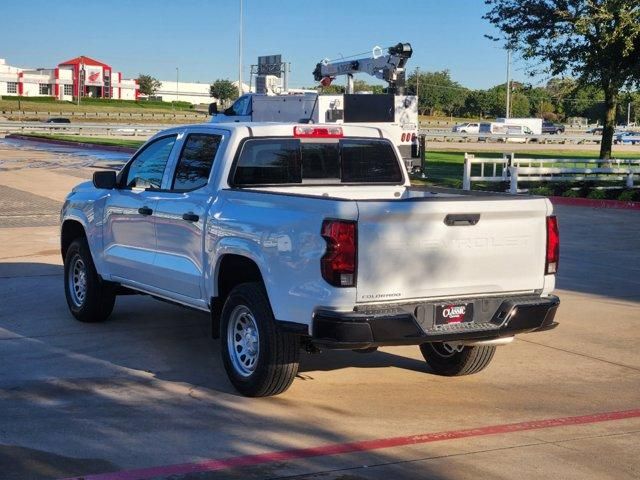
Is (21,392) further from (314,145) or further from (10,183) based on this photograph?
(10,183)

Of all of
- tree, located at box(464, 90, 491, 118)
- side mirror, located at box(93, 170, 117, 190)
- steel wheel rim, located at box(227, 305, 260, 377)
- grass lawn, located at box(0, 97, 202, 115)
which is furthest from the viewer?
tree, located at box(464, 90, 491, 118)

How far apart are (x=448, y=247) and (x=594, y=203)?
1834 cm

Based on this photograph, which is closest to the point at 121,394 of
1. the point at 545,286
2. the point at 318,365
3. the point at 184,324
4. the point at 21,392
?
the point at 21,392

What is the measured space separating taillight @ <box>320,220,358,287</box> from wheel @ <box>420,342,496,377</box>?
182 cm

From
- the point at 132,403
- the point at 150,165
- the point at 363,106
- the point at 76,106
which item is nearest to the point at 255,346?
the point at 132,403

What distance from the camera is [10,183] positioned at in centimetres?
2642

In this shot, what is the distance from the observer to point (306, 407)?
6988 millimetres

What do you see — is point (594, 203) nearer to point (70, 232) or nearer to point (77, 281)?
point (70, 232)

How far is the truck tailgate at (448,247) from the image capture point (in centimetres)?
635

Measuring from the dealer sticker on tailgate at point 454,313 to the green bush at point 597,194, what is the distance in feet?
61.1

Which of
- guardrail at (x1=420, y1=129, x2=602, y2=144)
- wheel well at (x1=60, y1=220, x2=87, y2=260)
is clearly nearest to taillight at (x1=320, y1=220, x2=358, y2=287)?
wheel well at (x1=60, y1=220, x2=87, y2=260)

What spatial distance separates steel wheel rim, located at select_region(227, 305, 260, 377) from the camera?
280 inches

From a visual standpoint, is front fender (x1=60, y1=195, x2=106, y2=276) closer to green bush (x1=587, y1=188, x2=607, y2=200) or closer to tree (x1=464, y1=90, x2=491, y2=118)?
green bush (x1=587, y1=188, x2=607, y2=200)

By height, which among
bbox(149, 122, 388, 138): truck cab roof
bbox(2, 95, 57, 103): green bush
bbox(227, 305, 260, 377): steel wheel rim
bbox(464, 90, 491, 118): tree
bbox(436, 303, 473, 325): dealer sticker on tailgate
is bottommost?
bbox(227, 305, 260, 377): steel wheel rim
